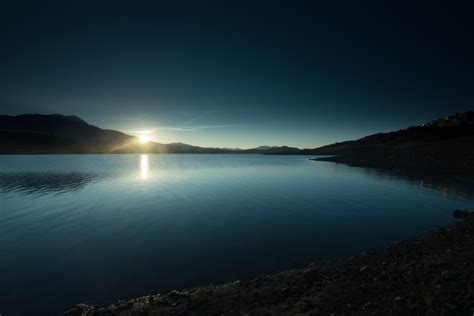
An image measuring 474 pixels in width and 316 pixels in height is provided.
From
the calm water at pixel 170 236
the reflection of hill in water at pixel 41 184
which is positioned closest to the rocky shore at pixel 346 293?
the calm water at pixel 170 236

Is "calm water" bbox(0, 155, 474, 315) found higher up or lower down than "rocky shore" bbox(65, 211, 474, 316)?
lower down

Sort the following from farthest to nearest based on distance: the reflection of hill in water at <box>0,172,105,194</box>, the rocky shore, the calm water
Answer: the reflection of hill in water at <box>0,172,105,194</box> < the calm water < the rocky shore

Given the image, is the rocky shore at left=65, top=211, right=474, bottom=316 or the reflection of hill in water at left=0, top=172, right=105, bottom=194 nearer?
the rocky shore at left=65, top=211, right=474, bottom=316

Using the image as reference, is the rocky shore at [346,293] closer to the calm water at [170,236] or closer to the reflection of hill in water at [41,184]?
the calm water at [170,236]

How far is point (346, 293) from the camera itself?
7570 mm

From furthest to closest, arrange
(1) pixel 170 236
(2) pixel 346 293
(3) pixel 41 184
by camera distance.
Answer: (3) pixel 41 184 < (1) pixel 170 236 < (2) pixel 346 293

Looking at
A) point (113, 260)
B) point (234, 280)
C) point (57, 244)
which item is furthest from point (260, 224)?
point (57, 244)

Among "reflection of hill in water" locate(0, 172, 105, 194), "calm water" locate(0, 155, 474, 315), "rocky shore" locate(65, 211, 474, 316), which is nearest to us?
"rocky shore" locate(65, 211, 474, 316)

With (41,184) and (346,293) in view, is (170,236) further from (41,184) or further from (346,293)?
(41,184)

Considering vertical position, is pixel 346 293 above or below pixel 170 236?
above

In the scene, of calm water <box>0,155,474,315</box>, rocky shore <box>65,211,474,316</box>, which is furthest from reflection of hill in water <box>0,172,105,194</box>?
rocky shore <box>65,211,474,316</box>

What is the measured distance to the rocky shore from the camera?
254 inches

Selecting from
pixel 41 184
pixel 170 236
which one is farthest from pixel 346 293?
pixel 41 184

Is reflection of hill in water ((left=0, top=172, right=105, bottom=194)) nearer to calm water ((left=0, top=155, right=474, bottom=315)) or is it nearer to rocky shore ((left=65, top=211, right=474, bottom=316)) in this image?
calm water ((left=0, top=155, right=474, bottom=315))
